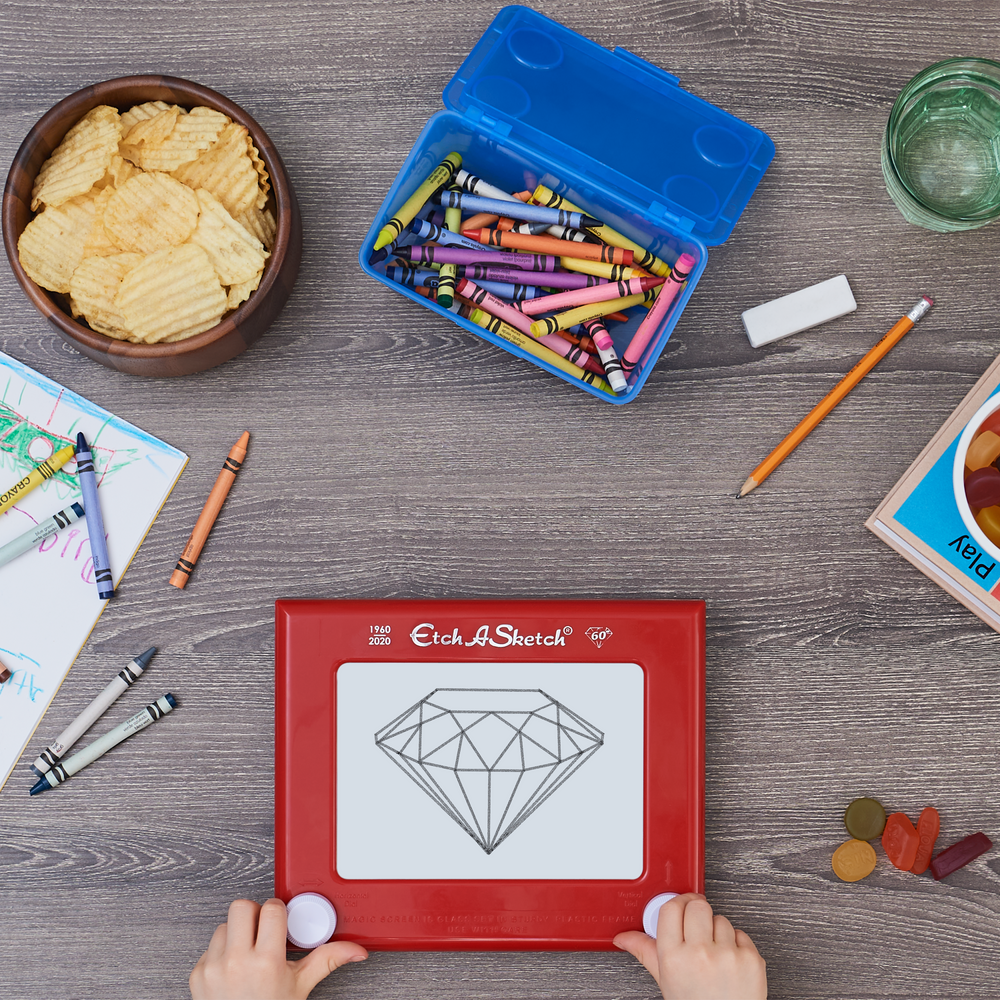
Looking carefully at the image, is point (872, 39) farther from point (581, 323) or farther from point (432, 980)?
point (432, 980)

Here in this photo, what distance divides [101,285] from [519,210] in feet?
1.14

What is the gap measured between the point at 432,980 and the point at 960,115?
0.90 metres

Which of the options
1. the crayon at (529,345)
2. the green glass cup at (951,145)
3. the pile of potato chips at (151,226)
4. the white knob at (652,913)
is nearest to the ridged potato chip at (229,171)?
the pile of potato chips at (151,226)

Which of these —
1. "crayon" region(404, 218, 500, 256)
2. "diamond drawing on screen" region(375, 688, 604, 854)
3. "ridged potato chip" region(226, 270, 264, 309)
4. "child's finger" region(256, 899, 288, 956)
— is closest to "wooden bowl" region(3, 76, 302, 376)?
"ridged potato chip" region(226, 270, 264, 309)

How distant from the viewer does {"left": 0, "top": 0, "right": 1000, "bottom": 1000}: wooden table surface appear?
0.71m

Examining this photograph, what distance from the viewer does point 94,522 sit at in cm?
72

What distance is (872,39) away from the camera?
0.75m

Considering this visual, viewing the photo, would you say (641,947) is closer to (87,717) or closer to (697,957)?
(697,957)

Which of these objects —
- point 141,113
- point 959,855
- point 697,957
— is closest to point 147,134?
point 141,113

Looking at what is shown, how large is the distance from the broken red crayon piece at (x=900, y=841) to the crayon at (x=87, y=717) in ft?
2.16

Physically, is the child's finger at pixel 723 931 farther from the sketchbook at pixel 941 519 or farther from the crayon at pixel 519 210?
the crayon at pixel 519 210

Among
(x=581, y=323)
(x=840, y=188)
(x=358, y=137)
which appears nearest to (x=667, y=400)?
(x=581, y=323)

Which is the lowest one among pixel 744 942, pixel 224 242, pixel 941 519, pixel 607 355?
pixel 744 942

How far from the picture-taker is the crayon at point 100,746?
71cm
